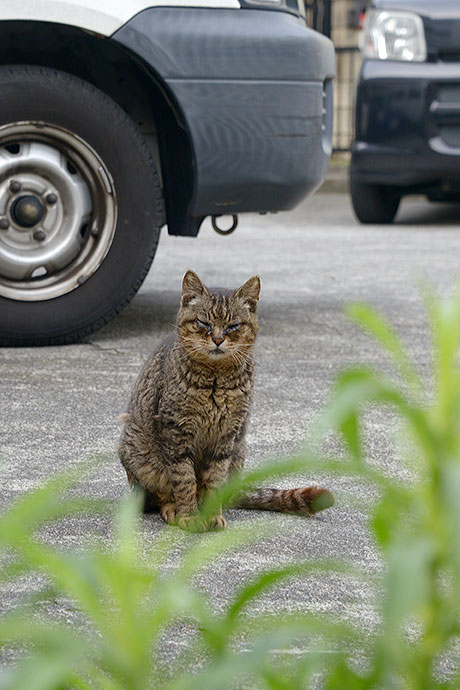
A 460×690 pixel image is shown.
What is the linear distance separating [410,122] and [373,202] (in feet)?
3.71

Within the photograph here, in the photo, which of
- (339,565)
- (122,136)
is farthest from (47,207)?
(339,565)

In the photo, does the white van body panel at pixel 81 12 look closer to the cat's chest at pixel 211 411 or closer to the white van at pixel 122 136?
the white van at pixel 122 136

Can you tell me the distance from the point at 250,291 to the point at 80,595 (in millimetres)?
2441

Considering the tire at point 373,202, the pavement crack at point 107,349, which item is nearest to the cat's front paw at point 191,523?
the pavement crack at point 107,349

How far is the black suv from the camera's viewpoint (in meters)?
8.70

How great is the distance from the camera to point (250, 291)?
338 cm

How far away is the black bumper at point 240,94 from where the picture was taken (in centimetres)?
488

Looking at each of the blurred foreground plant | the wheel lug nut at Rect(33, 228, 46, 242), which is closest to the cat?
the wheel lug nut at Rect(33, 228, 46, 242)

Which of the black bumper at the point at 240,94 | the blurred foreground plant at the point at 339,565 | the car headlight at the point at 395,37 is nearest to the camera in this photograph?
the blurred foreground plant at the point at 339,565

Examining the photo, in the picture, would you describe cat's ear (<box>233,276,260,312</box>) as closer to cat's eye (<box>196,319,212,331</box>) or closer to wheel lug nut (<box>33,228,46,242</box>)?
cat's eye (<box>196,319,212,331</box>)

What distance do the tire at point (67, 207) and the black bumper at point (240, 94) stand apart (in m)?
0.24

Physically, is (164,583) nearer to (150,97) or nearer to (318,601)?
(318,601)

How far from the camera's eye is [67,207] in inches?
190

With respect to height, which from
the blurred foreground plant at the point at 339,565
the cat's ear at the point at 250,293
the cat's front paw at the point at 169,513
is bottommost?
the cat's front paw at the point at 169,513
